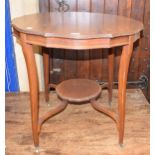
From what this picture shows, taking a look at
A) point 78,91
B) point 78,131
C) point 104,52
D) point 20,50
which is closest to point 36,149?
point 78,131

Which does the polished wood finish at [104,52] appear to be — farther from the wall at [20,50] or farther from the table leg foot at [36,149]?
the table leg foot at [36,149]

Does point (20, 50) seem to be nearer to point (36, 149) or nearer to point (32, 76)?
point (32, 76)

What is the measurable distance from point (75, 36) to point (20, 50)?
3.21ft

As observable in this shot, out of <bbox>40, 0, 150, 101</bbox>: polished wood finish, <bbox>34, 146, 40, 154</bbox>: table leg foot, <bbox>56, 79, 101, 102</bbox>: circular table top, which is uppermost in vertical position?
<bbox>40, 0, 150, 101</bbox>: polished wood finish

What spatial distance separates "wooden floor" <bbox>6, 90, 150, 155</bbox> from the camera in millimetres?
1636

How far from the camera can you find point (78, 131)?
1802 mm

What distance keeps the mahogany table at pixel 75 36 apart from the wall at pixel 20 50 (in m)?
0.30

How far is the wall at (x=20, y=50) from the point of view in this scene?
1990mm

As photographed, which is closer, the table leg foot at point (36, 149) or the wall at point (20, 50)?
the table leg foot at point (36, 149)

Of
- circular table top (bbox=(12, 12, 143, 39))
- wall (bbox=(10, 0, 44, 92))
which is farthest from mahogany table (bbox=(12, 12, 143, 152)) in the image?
wall (bbox=(10, 0, 44, 92))

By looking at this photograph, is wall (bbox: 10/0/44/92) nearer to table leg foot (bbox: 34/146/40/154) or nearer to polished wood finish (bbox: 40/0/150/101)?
polished wood finish (bbox: 40/0/150/101)

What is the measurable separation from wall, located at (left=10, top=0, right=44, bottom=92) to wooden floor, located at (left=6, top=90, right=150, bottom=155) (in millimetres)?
180

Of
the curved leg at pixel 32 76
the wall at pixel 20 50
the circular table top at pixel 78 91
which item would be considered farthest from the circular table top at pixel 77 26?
the circular table top at pixel 78 91

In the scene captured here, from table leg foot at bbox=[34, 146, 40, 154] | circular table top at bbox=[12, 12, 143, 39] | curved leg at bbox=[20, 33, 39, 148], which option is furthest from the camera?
table leg foot at bbox=[34, 146, 40, 154]
